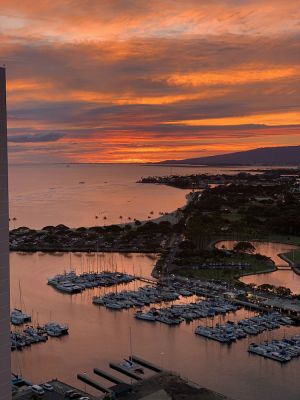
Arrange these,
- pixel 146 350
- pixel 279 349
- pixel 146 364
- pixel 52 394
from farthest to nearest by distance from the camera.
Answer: pixel 146 350 → pixel 279 349 → pixel 146 364 → pixel 52 394

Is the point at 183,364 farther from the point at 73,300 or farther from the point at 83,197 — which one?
the point at 83,197

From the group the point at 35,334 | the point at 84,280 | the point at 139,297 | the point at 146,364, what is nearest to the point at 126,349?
the point at 146,364

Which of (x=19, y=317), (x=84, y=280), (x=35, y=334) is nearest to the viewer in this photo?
(x=35, y=334)

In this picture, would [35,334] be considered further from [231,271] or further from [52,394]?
[231,271]

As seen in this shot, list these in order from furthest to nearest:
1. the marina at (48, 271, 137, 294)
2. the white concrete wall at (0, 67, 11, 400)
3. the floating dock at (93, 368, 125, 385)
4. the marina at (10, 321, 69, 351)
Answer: the marina at (48, 271, 137, 294)
the marina at (10, 321, 69, 351)
the floating dock at (93, 368, 125, 385)
the white concrete wall at (0, 67, 11, 400)

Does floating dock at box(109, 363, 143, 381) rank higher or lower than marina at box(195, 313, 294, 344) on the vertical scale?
lower

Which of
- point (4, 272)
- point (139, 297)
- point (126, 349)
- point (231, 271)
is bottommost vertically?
point (126, 349)

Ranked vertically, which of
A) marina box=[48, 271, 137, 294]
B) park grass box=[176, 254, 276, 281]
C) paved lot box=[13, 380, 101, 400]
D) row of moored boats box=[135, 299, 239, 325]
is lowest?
paved lot box=[13, 380, 101, 400]

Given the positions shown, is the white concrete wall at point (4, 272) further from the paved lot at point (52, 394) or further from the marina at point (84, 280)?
the marina at point (84, 280)

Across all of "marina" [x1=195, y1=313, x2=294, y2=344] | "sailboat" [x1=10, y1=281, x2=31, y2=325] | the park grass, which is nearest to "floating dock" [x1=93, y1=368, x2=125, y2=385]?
"marina" [x1=195, y1=313, x2=294, y2=344]

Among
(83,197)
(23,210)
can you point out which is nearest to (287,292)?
(23,210)

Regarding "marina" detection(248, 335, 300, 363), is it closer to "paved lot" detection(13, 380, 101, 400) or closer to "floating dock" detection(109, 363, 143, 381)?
"floating dock" detection(109, 363, 143, 381)

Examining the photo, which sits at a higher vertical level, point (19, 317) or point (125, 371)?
point (19, 317)
